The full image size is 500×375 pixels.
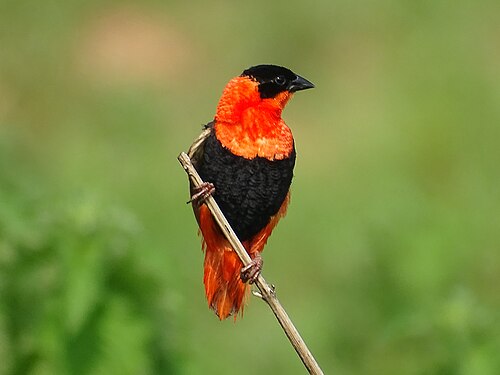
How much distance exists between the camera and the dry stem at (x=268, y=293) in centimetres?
266

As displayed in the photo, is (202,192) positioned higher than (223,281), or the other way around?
(202,192)

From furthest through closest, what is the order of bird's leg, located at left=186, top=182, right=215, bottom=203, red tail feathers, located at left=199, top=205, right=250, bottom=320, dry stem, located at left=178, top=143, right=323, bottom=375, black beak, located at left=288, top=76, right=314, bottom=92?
red tail feathers, located at left=199, top=205, right=250, bottom=320, black beak, located at left=288, top=76, right=314, bottom=92, bird's leg, located at left=186, top=182, right=215, bottom=203, dry stem, located at left=178, top=143, right=323, bottom=375

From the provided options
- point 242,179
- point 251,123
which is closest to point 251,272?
point 242,179

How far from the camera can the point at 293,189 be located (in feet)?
26.4

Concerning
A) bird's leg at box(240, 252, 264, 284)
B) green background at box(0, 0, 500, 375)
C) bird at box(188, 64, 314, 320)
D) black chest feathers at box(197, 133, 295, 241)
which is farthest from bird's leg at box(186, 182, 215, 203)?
green background at box(0, 0, 500, 375)

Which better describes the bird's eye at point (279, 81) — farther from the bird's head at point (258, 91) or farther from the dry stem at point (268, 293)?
the dry stem at point (268, 293)

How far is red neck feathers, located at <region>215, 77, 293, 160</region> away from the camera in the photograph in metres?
3.05

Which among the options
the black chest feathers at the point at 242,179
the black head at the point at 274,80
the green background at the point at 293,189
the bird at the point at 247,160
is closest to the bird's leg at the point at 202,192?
the bird at the point at 247,160

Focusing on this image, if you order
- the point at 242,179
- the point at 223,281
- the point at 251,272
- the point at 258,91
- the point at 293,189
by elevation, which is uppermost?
the point at 258,91

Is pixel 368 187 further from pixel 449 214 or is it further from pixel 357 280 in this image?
pixel 357 280

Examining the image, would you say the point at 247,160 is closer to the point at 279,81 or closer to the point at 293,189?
the point at 279,81

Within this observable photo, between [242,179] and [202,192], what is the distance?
200 millimetres

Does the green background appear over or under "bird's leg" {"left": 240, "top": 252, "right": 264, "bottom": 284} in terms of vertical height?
under

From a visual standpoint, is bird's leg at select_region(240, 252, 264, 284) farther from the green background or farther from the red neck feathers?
the green background
